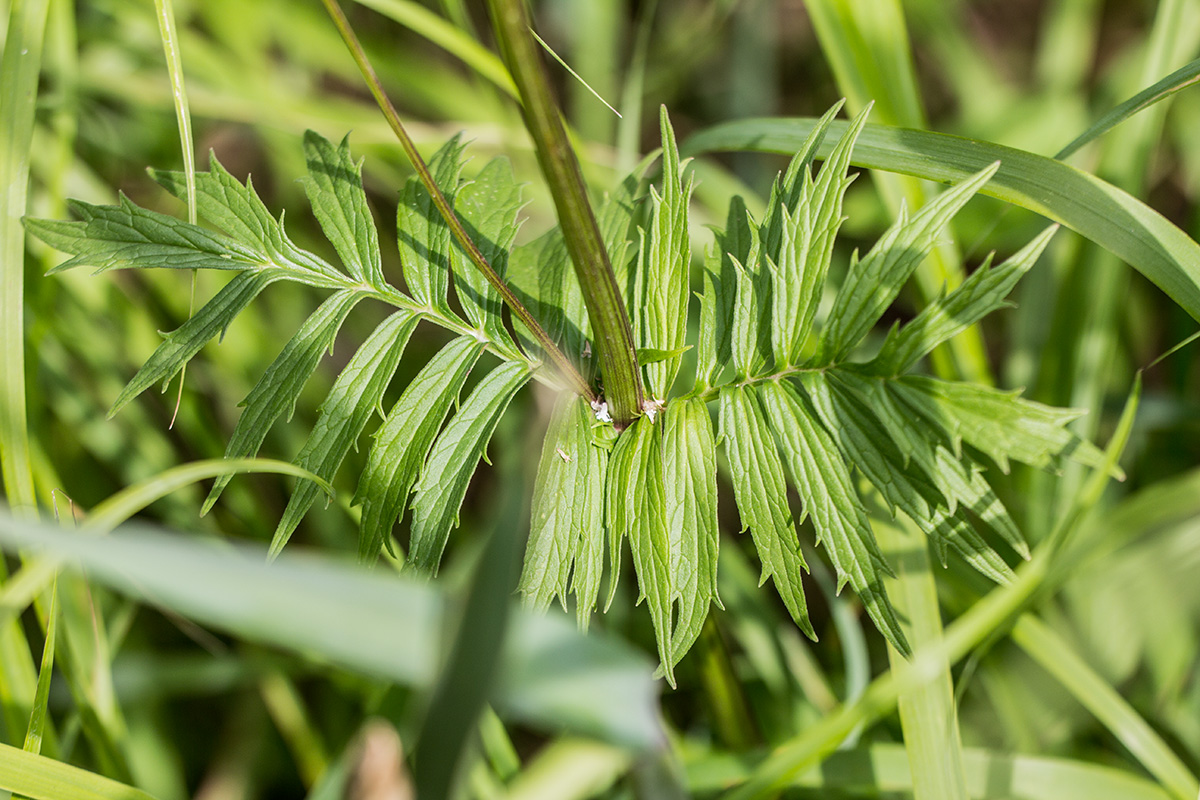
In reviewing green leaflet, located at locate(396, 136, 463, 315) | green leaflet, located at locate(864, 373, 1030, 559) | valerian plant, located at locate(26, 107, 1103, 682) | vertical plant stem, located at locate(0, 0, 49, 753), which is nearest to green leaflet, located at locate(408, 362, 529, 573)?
valerian plant, located at locate(26, 107, 1103, 682)

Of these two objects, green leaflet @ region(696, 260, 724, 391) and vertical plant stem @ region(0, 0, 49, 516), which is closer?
green leaflet @ region(696, 260, 724, 391)

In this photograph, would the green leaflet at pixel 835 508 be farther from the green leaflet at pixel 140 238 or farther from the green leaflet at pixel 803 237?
the green leaflet at pixel 140 238

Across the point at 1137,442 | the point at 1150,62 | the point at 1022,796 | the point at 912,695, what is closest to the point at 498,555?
the point at 912,695

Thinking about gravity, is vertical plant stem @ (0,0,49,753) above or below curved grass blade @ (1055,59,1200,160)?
below

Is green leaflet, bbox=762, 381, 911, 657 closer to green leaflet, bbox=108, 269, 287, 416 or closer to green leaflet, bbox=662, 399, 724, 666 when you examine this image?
green leaflet, bbox=662, 399, 724, 666

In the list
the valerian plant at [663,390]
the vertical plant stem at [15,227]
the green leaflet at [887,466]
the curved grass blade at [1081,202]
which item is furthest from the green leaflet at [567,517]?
the vertical plant stem at [15,227]

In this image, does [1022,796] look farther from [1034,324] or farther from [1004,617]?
[1034,324]

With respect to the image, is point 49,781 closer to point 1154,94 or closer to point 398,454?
point 398,454

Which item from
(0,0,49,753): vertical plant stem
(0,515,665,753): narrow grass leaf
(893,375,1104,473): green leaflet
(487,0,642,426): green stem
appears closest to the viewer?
(0,515,665,753): narrow grass leaf
